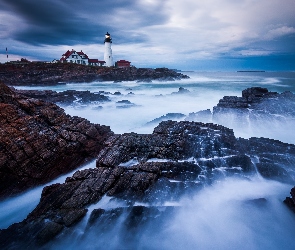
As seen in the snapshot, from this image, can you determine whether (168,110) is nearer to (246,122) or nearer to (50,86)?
(246,122)

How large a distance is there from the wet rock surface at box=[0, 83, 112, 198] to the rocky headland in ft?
107

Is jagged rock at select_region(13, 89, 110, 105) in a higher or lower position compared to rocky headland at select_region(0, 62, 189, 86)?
lower

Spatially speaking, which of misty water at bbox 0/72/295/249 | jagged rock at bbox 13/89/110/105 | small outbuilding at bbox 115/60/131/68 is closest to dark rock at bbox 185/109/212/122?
misty water at bbox 0/72/295/249

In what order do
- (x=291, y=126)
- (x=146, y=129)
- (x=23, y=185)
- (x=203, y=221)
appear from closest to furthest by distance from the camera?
(x=203, y=221) < (x=23, y=185) < (x=291, y=126) < (x=146, y=129)

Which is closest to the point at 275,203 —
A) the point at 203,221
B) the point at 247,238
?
the point at 247,238

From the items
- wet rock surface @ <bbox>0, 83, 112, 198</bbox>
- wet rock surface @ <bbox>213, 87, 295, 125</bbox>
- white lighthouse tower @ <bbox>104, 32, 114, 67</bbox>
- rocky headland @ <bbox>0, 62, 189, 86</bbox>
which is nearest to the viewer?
wet rock surface @ <bbox>0, 83, 112, 198</bbox>

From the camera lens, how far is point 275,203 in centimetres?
576

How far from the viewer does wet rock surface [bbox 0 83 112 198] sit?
260 inches

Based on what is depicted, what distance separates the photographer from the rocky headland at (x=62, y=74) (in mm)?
39000

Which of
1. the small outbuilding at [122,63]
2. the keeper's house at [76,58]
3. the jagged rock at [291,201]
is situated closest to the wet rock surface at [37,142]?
the jagged rock at [291,201]

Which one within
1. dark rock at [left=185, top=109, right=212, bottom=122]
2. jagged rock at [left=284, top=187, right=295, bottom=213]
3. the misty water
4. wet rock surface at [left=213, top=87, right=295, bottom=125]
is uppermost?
wet rock surface at [left=213, top=87, right=295, bottom=125]

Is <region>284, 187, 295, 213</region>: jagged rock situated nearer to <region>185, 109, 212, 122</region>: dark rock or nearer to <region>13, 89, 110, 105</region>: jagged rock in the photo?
<region>185, 109, 212, 122</region>: dark rock

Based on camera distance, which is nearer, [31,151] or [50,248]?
[50,248]

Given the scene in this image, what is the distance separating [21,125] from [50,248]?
4.91m
